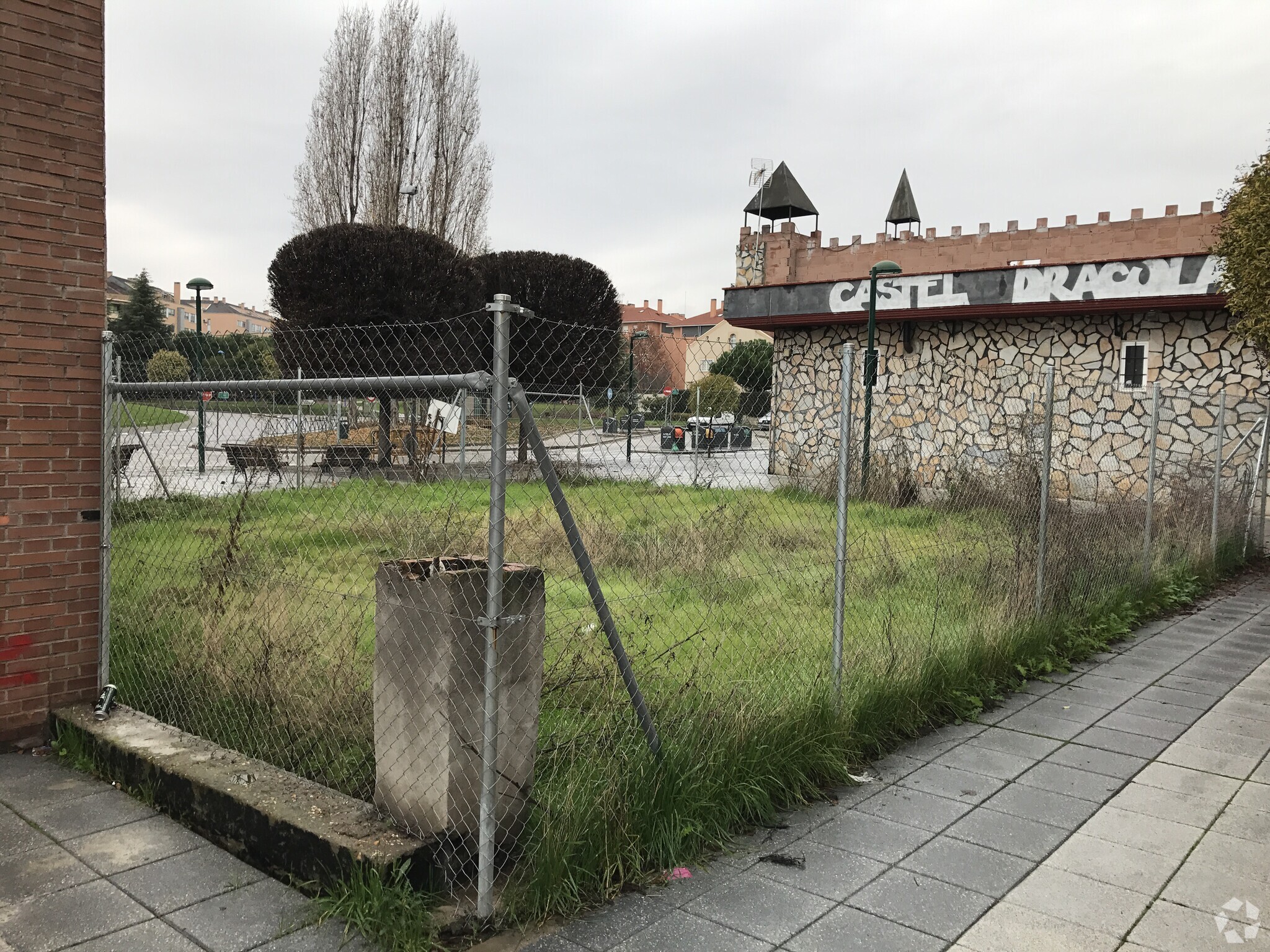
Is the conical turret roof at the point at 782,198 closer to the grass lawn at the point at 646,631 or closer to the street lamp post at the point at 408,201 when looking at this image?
the street lamp post at the point at 408,201

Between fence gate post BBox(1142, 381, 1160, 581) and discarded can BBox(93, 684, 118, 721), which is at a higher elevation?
fence gate post BBox(1142, 381, 1160, 581)

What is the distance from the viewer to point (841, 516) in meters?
4.61

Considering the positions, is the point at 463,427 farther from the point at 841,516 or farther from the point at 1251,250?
the point at 1251,250

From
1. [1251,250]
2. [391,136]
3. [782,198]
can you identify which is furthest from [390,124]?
[1251,250]

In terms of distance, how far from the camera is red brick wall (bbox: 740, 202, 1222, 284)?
30328 mm

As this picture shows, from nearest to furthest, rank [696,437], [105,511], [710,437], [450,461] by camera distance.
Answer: [696,437] → [710,437] → [105,511] → [450,461]

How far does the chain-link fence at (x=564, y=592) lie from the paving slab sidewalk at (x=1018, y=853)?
0.23 meters

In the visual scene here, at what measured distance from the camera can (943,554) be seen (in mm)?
7145

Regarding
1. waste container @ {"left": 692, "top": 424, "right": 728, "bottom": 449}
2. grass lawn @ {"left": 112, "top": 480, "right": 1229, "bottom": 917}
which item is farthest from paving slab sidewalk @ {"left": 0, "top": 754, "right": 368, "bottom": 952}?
waste container @ {"left": 692, "top": 424, "right": 728, "bottom": 449}

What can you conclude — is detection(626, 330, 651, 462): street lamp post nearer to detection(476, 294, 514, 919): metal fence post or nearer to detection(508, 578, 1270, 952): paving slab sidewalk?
detection(476, 294, 514, 919): metal fence post

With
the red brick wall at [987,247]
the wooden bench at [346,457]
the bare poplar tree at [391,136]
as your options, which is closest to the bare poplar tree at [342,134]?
the bare poplar tree at [391,136]

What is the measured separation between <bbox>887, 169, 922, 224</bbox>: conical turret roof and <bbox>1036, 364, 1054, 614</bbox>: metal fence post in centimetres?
4587

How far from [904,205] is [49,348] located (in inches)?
1962

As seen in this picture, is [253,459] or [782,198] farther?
[782,198]
